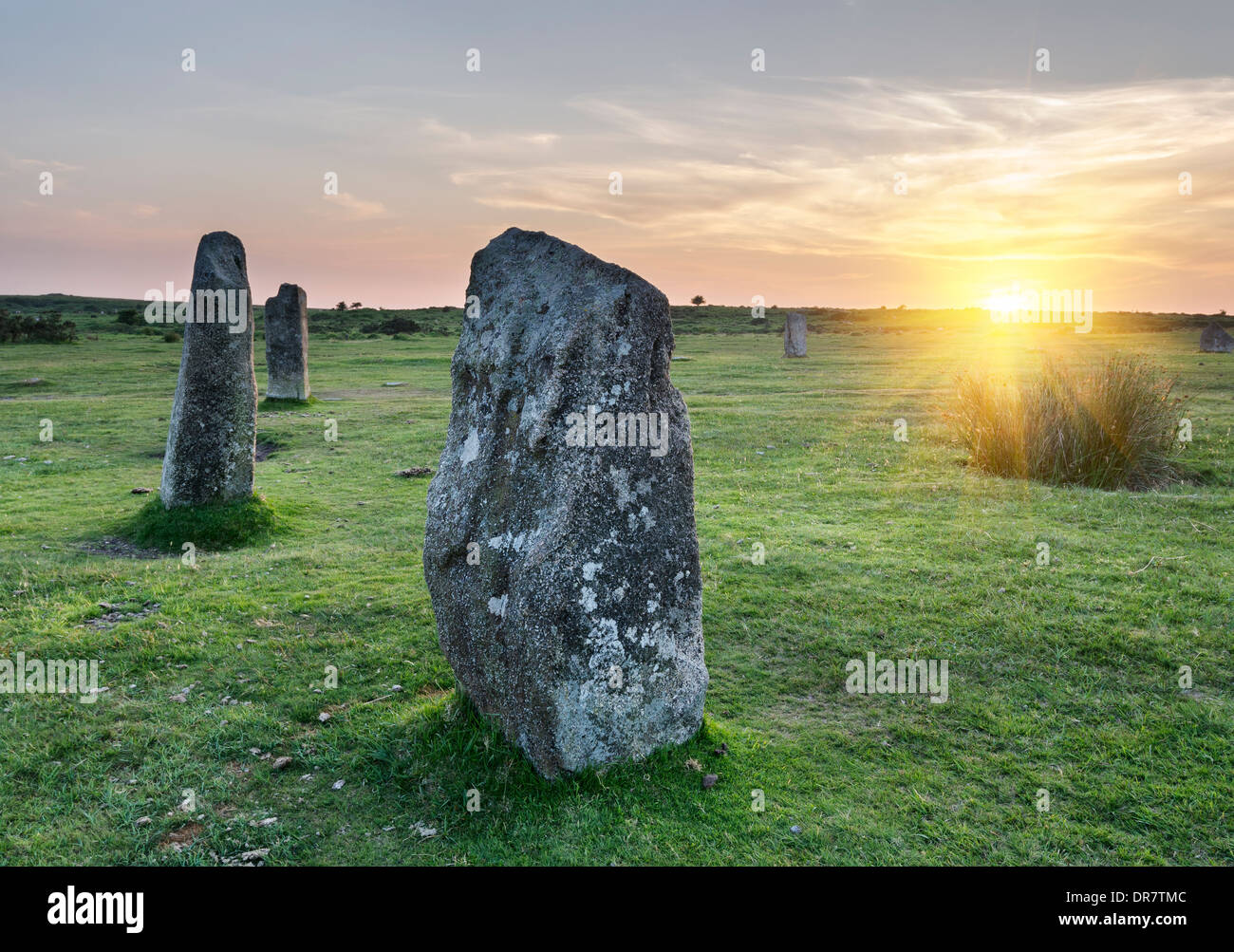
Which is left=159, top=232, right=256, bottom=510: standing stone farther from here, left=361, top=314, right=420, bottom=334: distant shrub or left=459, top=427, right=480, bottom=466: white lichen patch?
left=361, top=314, right=420, bottom=334: distant shrub

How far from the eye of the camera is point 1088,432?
15055 millimetres

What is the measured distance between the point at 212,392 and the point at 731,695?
913 cm

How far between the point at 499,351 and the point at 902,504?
902cm

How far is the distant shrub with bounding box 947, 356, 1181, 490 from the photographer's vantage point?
1487 cm

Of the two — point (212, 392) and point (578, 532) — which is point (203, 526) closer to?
point (212, 392)

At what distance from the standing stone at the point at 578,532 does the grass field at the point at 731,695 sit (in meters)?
0.43

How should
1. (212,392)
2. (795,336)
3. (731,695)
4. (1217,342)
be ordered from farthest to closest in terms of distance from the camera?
1. (795,336)
2. (1217,342)
3. (212,392)
4. (731,695)

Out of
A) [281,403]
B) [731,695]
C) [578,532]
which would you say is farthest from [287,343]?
[578,532]

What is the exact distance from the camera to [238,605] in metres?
9.45

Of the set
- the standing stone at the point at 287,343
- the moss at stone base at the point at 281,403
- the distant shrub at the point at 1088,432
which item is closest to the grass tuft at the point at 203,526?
the distant shrub at the point at 1088,432

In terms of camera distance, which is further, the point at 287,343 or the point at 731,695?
the point at 287,343

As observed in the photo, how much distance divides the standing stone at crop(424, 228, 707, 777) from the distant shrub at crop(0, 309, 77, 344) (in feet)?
169

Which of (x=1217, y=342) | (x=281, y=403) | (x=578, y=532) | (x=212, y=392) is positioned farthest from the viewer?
(x=1217, y=342)
